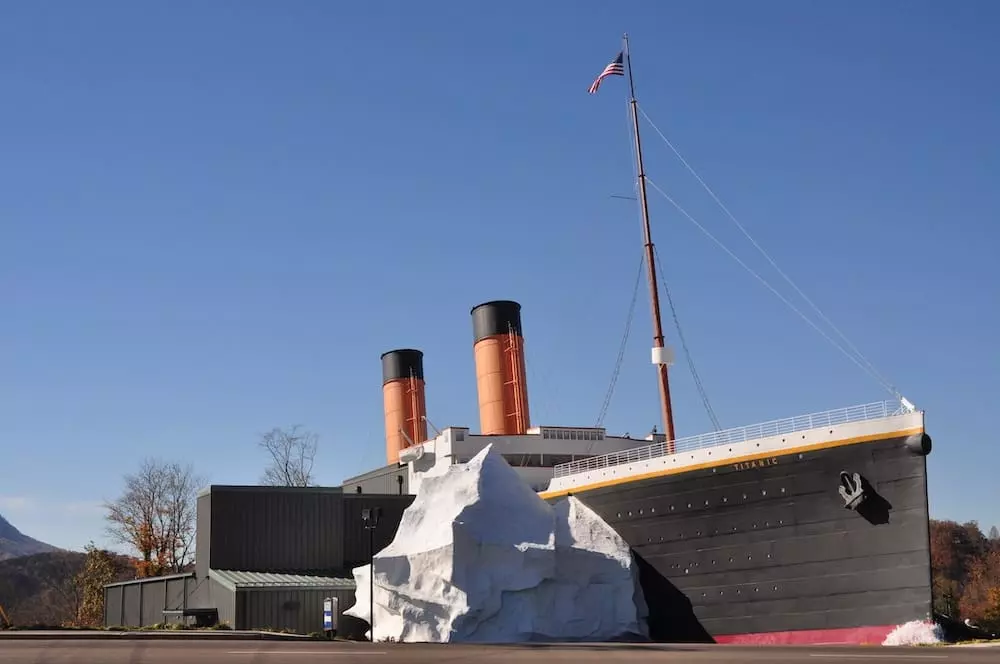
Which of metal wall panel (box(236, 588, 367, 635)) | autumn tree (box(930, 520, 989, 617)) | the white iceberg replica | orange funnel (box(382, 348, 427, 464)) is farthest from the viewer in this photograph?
autumn tree (box(930, 520, 989, 617))

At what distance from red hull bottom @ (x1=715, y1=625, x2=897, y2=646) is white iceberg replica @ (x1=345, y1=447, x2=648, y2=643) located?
183 inches

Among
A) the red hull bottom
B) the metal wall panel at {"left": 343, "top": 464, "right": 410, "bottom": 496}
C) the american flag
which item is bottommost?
the red hull bottom

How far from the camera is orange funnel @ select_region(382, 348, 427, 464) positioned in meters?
51.0

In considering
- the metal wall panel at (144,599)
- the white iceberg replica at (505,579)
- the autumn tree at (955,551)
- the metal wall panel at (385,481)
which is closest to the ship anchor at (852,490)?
the white iceberg replica at (505,579)

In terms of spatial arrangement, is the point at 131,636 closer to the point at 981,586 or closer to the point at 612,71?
the point at 612,71

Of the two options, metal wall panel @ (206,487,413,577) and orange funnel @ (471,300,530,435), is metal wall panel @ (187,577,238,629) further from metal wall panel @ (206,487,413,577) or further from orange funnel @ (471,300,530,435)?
orange funnel @ (471,300,530,435)

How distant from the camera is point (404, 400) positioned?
5153 cm

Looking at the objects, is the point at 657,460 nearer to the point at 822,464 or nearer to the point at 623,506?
the point at 623,506

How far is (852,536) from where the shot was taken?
1112 inches

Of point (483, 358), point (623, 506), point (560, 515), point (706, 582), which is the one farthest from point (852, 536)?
point (483, 358)

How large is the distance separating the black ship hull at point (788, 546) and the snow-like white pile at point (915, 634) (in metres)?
0.23

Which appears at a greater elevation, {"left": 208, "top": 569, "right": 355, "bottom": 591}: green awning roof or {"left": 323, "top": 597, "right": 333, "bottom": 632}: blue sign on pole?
{"left": 208, "top": 569, "right": 355, "bottom": 591}: green awning roof

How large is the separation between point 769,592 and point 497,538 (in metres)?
Answer: 8.90

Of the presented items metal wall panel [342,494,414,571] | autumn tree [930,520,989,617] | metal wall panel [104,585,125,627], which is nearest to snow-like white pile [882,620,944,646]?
metal wall panel [342,494,414,571]
